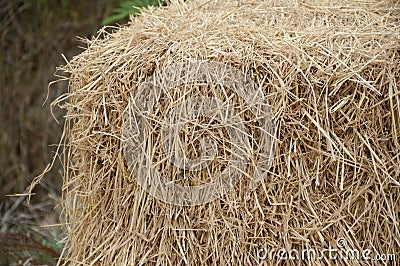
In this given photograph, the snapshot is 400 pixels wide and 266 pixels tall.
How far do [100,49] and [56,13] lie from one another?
1981mm

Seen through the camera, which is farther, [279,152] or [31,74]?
[31,74]

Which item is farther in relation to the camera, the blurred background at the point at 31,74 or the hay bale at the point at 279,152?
the blurred background at the point at 31,74

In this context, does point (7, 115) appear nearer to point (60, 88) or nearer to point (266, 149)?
point (60, 88)

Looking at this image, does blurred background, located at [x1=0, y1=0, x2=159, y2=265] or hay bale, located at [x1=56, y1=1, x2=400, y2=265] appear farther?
blurred background, located at [x1=0, y1=0, x2=159, y2=265]

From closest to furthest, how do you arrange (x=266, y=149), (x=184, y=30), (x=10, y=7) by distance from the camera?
(x=266, y=149)
(x=184, y=30)
(x=10, y=7)

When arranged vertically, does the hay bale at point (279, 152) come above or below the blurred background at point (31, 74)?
above

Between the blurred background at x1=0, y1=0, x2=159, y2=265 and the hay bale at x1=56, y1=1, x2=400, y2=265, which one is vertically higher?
the hay bale at x1=56, y1=1, x2=400, y2=265

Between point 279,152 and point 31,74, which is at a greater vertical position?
point 279,152

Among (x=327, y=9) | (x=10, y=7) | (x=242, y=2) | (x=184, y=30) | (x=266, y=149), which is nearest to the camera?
(x=266, y=149)

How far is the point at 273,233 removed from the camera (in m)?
1.37

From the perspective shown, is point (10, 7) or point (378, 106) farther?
point (10, 7)

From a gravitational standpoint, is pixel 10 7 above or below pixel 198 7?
below

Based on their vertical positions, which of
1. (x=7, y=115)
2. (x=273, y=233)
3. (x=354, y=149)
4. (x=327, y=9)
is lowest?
(x=7, y=115)

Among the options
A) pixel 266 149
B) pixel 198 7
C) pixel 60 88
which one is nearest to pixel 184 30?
pixel 198 7
